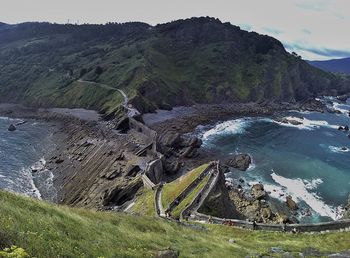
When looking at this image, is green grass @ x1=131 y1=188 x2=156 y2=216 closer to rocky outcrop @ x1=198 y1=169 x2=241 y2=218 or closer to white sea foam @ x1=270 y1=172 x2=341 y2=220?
rocky outcrop @ x1=198 y1=169 x2=241 y2=218

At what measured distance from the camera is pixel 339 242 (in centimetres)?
3588

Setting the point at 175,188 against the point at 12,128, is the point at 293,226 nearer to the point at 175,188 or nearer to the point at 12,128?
the point at 175,188

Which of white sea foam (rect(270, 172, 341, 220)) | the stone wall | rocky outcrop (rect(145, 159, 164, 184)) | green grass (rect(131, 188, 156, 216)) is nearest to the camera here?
the stone wall

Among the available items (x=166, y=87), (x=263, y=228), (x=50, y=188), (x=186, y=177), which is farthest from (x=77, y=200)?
(x=166, y=87)

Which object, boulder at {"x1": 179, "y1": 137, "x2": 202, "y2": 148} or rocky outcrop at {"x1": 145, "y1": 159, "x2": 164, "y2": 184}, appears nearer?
rocky outcrop at {"x1": 145, "y1": 159, "x2": 164, "y2": 184}

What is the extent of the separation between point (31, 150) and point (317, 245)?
330 feet

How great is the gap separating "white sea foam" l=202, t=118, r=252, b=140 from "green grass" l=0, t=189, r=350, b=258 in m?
98.0

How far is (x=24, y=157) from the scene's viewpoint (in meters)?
112

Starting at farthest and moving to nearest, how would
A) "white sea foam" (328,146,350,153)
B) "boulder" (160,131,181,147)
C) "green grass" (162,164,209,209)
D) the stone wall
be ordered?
"white sea foam" (328,146,350,153) → "boulder" (160,131,181,147) → "green grass" (162,164,209,209) → the stone wall

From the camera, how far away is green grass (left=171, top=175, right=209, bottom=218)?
51.8 meters

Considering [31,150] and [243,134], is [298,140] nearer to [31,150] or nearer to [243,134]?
[243,134]

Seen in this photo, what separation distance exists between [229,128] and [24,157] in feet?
240

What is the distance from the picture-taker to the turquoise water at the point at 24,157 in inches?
3578

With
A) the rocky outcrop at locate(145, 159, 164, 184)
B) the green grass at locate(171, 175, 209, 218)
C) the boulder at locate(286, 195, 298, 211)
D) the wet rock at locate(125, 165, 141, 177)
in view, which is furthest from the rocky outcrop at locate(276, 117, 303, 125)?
the green grass at locate(171, 175, 209, 218)
